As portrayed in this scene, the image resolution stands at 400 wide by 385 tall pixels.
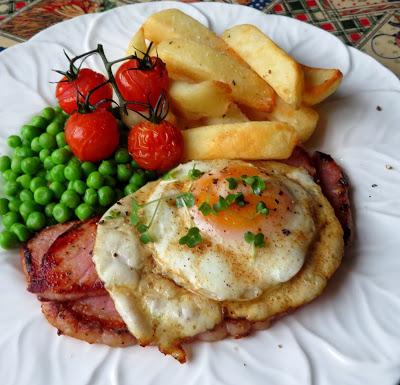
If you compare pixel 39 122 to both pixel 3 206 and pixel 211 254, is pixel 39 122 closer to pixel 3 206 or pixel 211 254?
pixel 3 206

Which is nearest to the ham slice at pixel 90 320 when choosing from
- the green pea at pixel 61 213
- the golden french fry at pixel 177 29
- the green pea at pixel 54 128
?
the green pea at pixel 61 213

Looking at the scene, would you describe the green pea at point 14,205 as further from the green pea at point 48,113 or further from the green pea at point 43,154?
the green pea at point 48,113

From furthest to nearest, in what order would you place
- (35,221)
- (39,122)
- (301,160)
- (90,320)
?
1. (39,122)
2. (301,160)
3. (35,221)
4. (90,320)

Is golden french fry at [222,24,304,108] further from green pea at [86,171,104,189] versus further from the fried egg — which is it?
green pea at [86,171,104,189]

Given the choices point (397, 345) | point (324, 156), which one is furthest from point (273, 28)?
point (397, 345)

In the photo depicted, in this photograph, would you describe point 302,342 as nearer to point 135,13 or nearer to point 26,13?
point 135,13

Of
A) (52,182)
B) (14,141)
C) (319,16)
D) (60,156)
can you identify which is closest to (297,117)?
(60,156)
